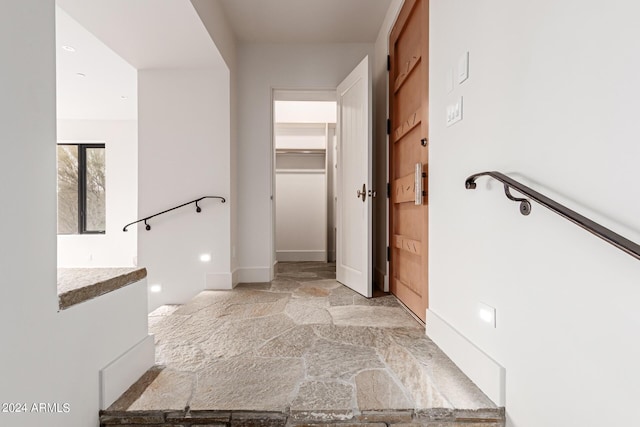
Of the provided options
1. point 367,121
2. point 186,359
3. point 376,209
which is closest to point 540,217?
point 186,359

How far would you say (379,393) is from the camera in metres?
1.32

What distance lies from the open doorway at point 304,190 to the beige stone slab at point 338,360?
3.38 meters

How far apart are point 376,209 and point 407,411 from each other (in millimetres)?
2433

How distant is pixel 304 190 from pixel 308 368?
13.1ft

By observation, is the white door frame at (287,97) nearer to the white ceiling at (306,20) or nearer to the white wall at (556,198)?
the white ceiling at (306,20)

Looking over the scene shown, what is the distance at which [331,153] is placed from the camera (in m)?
5.05

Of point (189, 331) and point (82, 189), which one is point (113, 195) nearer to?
point (82, 189)

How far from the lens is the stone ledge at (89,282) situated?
1098 millimetres

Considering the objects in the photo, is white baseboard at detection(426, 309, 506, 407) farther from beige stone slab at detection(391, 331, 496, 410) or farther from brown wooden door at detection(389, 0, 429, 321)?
brown wooden door at detection(389, 0, 429, 321)

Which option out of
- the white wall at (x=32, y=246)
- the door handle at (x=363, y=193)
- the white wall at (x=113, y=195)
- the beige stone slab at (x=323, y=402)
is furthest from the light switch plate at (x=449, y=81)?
the white wall at (x=113, y=195)

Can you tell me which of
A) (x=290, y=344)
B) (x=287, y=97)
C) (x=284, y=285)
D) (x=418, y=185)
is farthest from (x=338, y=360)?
(x=287, y=97)

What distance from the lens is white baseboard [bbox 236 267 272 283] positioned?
350cm

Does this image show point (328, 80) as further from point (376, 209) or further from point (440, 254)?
point (440, 254)

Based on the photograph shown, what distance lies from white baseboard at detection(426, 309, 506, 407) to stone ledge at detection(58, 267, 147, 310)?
154 centimetres
